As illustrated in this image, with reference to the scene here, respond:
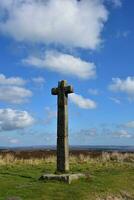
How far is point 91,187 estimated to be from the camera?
19.1 metres

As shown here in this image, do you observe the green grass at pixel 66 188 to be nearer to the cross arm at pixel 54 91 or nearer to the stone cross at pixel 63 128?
the stone cross at pixel 63 128

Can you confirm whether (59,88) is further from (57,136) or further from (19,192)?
(19,192)

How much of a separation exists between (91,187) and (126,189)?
5.60 feet

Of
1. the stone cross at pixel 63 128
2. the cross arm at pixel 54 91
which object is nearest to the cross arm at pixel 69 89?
the stone cross at pixel 63 128

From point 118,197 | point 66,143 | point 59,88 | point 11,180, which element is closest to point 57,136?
point 66,143

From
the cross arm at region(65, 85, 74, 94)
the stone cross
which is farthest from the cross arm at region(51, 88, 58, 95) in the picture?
the cross arm at region(65, 85, 74, 94)

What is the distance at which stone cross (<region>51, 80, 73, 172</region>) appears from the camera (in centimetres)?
2373

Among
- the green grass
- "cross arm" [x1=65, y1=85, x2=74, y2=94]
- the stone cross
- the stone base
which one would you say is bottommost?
the green grass

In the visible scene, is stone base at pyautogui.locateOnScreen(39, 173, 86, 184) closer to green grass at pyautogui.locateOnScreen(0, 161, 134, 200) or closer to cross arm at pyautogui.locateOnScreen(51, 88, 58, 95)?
green grass at pyautogui.locateOnScreen(0, 161, 134, 200)

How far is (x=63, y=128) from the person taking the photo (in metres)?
23.8

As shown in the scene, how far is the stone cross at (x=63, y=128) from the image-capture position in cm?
2373

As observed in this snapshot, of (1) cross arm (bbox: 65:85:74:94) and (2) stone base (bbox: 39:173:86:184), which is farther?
(1) cross arm (bbox: 65:85:74:94)

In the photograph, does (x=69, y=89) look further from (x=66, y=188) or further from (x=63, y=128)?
(x=66, y=188)

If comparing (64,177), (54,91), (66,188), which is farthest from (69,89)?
(66,188)
